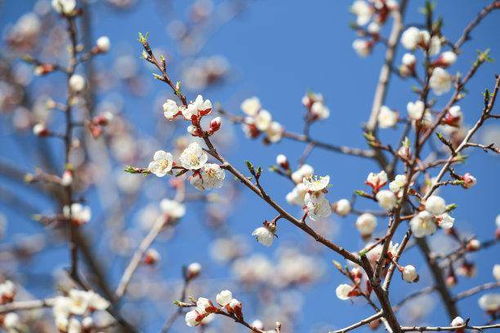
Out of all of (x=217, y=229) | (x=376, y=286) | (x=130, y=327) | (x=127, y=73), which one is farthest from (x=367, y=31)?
(x=127, y=73)

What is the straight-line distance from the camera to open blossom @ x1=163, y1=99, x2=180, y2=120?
69.4 inches

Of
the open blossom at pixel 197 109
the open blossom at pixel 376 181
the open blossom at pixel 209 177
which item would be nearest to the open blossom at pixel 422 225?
the open blossom at pixel 376 181

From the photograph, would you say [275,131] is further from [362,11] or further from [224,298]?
[224,298]

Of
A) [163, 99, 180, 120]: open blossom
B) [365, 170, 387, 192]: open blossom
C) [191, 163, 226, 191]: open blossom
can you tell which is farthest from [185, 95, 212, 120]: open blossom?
Answer: [365, 170, 387, 192]: open blossom

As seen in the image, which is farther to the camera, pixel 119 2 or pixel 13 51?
pixel 119 2

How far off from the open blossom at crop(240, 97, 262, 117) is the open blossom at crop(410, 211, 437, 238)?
6.23 ft

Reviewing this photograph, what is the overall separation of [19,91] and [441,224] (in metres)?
5.78

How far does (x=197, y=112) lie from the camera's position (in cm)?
173

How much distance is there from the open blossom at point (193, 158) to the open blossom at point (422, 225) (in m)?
0.80

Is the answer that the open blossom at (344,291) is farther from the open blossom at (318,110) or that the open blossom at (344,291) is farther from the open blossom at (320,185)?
the open blossom at (318,110)

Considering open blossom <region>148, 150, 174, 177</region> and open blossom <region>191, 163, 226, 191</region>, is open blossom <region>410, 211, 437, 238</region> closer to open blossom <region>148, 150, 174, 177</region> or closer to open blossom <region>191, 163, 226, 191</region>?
open blossom <region>191, 163, 226, 191</region>

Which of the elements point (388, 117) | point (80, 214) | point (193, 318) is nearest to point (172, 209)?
point (80, 214)

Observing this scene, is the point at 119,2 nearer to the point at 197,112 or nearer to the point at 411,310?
the point at 197,112

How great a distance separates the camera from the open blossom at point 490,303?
2.54 m
